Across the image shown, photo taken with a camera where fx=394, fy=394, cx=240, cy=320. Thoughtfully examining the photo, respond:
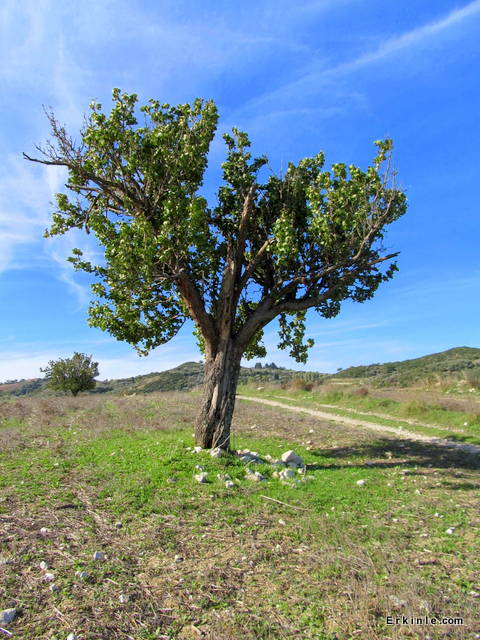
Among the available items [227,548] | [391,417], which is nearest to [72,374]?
[391,417]

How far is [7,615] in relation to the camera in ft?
13.4

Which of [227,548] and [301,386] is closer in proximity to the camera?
[227,548]

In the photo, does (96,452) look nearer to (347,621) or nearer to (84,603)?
(84,603)

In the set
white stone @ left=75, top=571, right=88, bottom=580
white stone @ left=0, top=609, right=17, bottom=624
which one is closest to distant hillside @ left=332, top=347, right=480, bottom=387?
white stone @ left=75, top=571, right=88, bottom=580

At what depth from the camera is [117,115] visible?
38.5ft

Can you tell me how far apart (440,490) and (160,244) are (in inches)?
382

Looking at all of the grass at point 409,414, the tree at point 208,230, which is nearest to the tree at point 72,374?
the grass at point 409,414

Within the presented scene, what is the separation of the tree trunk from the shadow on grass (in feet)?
9.53

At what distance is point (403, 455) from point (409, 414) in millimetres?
10725

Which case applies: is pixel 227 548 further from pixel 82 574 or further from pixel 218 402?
pixel 218 402

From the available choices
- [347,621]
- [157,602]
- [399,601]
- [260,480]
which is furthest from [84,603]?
[260,480]

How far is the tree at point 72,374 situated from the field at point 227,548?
36561 mm

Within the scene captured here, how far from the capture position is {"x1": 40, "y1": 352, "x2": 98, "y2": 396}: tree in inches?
1802

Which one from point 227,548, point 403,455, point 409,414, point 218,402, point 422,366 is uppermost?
point 422,366
